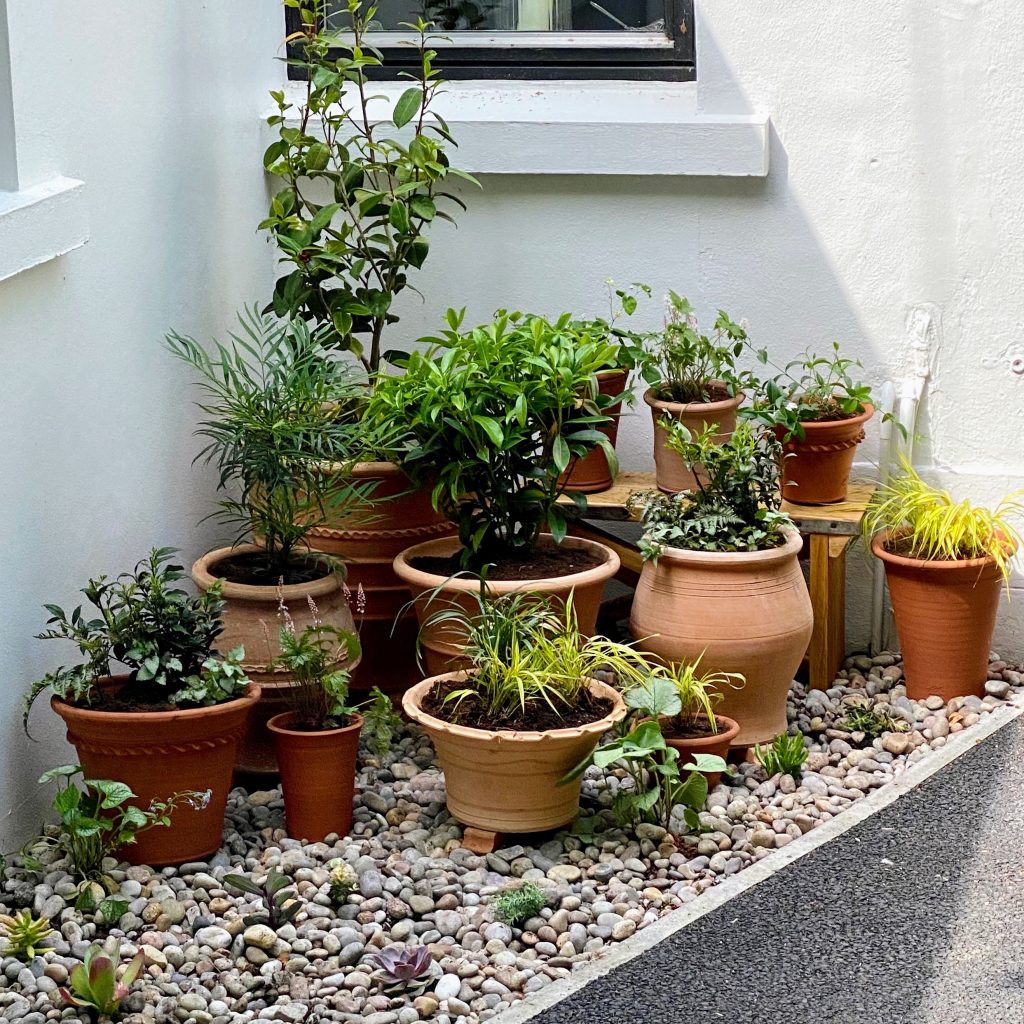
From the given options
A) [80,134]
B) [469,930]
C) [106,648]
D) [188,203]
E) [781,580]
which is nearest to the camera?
[469,930]

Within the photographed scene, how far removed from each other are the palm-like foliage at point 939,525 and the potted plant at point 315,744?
166cm

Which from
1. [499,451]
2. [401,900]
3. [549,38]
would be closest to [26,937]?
[401,900]

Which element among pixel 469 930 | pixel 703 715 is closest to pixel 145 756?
pixel 469 930

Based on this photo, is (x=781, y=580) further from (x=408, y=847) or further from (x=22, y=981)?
(x=22, y=981)

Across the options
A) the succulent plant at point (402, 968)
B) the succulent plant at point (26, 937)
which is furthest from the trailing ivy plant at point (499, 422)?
the succulent plant at point (26, 937)

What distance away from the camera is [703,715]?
3.90 meters

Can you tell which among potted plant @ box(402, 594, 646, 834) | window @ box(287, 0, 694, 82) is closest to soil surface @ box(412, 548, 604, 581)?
potted plant @ box(402, 594, 646, 834)

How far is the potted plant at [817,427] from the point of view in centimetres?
436

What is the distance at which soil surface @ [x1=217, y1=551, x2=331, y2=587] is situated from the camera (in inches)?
155

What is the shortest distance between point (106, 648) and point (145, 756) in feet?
0.88

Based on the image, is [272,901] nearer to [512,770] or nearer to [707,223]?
[512,770]

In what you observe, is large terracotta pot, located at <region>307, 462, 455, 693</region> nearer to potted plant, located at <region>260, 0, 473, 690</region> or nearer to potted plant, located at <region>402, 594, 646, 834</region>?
potted plant, located at <region>260, 0, 473, 690</region>

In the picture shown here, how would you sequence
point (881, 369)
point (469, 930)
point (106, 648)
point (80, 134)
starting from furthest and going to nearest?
point (881, 369)
point (80, 134)
point (106, 648)
point (469, 930)

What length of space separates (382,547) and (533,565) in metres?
0.47
